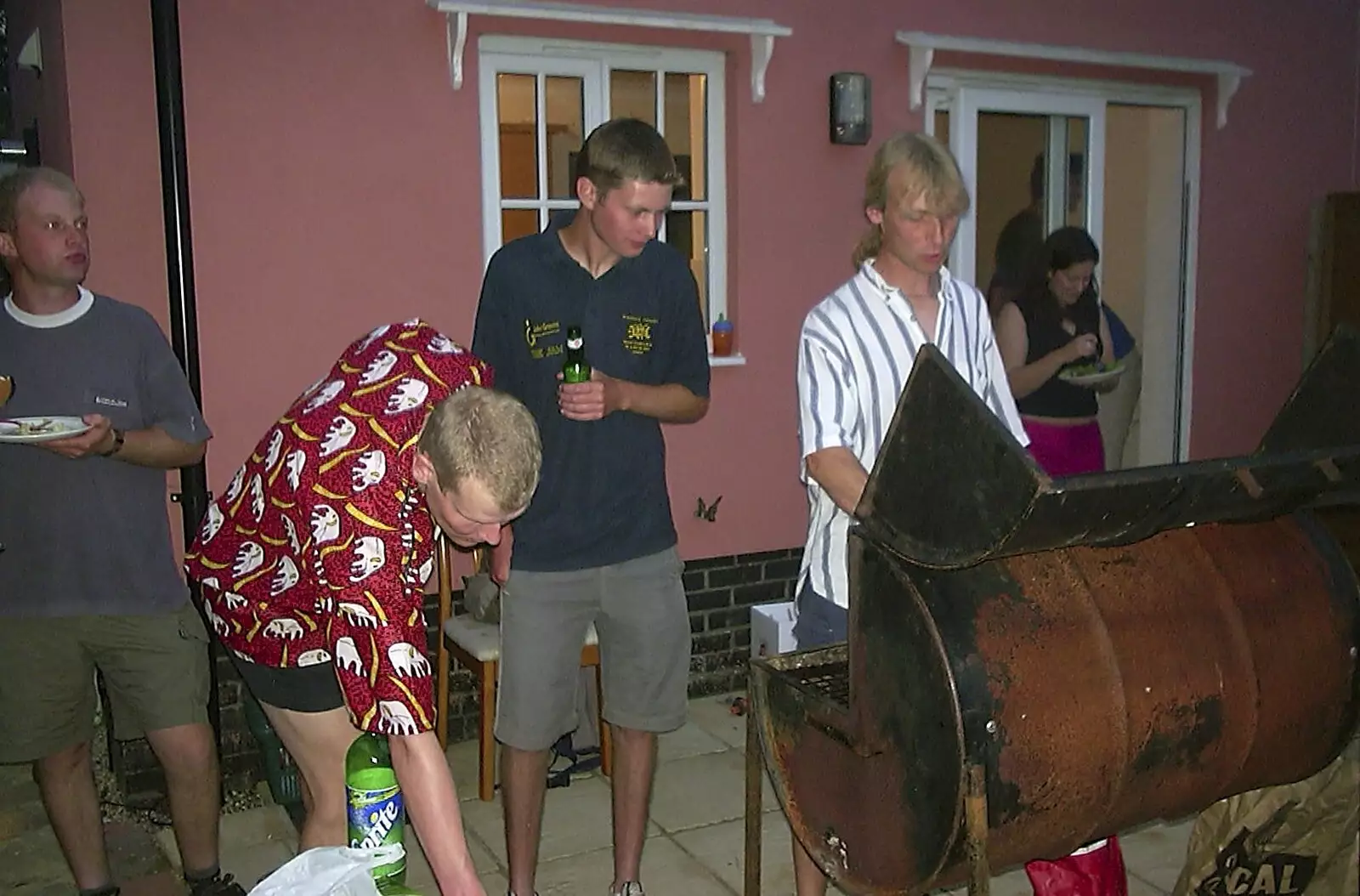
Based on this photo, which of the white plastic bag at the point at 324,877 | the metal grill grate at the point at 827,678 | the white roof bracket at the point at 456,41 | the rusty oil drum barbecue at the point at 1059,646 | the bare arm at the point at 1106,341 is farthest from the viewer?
the bare arm at the point at 1106,341

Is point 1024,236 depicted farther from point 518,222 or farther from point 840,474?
point 840,474

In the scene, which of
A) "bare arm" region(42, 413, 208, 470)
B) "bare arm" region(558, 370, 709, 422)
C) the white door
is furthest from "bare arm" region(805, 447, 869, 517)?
the white door

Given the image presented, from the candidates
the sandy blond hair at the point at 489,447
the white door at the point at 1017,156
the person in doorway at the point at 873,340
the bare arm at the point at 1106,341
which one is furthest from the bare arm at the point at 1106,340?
the sandy blond hair at the point at 489,447

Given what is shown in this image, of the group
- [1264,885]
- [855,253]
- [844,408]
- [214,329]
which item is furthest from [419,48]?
[1264,885]

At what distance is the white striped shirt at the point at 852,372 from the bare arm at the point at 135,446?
56.8 inches

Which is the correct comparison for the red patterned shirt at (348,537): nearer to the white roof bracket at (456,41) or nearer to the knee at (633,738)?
the knee at (633,738)

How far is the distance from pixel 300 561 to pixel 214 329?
177cm

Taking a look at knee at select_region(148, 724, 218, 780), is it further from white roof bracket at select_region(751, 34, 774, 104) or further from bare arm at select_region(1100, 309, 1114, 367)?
bare arm at select_region(1100, 309, 1114, 367)

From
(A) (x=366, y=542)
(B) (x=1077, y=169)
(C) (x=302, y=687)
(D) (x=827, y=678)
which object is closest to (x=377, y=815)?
(A) (x=366, y=542)

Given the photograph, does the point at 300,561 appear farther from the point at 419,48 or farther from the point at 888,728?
the point at 419,48

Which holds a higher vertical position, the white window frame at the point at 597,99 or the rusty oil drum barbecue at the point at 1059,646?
the white window frame at the point at 597,99

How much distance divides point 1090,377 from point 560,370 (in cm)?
189

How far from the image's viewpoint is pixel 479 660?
3.27m

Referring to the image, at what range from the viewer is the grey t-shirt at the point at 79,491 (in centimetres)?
258
